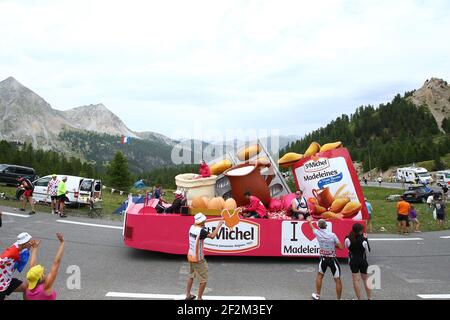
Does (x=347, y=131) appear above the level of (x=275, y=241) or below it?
above

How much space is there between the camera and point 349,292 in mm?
7980

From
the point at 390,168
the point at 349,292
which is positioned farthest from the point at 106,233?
the point at 390,168

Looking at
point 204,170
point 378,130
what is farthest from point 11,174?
point 378,130

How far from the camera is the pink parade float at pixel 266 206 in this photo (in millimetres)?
9844

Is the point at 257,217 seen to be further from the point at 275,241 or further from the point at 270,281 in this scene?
the point at 270,281

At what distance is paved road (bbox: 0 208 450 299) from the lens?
25.5 ft

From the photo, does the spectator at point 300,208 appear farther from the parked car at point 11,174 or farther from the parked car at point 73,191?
the parked car at point 11,174

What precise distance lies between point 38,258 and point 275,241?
6045 millimetres

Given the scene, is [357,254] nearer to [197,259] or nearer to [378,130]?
[197,259]

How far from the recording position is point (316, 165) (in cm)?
1105

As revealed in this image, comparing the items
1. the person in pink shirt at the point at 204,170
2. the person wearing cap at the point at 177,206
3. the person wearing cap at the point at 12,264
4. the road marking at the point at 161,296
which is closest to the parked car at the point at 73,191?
the person in pink shirt at the point at 204,170

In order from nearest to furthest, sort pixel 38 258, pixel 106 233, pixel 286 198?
pixel 38 258 → pixel 286 198 → pixel 106 233

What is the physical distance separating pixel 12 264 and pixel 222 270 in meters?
4.95
